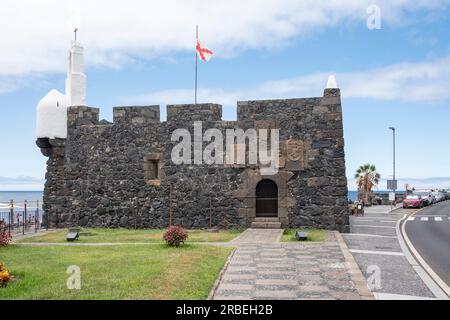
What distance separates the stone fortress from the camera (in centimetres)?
1984

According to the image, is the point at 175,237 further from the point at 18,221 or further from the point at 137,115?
the point at 18,221

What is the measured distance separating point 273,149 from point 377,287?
36.9ft

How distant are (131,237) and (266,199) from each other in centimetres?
591

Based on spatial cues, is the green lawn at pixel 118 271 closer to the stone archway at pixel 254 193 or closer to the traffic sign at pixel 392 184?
the stone archway at pixel 254 193

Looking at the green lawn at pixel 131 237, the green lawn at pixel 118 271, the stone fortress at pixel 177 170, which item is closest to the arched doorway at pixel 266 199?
the stone fortress at pixel 177 170

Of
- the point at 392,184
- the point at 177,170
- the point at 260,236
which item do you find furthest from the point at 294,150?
the point at 392,184

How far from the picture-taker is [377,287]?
31.0 feet

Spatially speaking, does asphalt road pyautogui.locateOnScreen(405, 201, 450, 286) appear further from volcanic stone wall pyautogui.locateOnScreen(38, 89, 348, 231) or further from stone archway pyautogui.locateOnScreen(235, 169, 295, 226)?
stone archway pyautogui.locateOnScreen(235, 169, 295, 226)

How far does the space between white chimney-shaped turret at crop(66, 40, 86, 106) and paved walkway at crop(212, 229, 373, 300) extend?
11.9m

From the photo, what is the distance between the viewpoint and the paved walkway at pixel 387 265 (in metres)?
9.18

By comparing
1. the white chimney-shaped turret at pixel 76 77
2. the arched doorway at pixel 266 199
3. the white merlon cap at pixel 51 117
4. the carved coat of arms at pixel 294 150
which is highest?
the white chimney-shaped turret at pixel 76 77

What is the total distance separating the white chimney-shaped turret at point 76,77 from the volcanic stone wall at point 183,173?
0.58 metres

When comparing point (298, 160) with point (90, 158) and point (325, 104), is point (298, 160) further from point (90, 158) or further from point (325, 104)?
point (90, 158)

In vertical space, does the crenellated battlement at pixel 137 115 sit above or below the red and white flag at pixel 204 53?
below
